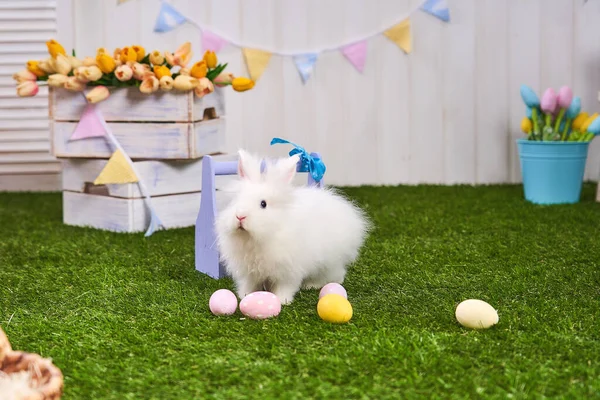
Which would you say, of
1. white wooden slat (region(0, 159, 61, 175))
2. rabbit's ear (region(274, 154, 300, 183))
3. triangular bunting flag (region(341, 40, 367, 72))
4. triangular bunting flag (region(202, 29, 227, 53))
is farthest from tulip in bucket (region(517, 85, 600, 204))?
white wooden slat (region(0, 159, 61, 175))

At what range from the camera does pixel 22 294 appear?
1.86 m

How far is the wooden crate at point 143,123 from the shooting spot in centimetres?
261

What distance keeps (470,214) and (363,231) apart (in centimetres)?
107

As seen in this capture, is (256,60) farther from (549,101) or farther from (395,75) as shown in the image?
(549,101)

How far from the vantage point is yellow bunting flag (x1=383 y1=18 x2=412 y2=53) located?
3633 mm

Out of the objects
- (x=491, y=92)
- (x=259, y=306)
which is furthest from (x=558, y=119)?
(x=259, y=306)

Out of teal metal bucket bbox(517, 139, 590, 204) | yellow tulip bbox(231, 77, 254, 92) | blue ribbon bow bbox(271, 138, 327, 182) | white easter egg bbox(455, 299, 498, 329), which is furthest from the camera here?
teal metal bucket bbox(517, 139, 590, 204)

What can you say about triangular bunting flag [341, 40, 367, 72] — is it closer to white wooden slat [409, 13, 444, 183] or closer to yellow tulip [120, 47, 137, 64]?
white wooden slat [409, 13, 444, 183]

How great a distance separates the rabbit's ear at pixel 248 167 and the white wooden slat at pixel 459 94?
2.11 m

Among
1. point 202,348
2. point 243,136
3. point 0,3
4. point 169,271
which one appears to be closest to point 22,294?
point 169,271

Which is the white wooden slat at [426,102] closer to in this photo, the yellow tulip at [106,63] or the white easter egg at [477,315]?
the yellow tulip at [106,63]

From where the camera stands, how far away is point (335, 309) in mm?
1574

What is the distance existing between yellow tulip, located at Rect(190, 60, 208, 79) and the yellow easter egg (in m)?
1.23

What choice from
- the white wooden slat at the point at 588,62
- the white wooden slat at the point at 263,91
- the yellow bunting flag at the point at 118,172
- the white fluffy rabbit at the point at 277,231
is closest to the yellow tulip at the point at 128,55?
the yellow bunting flag at the point at 118,172
